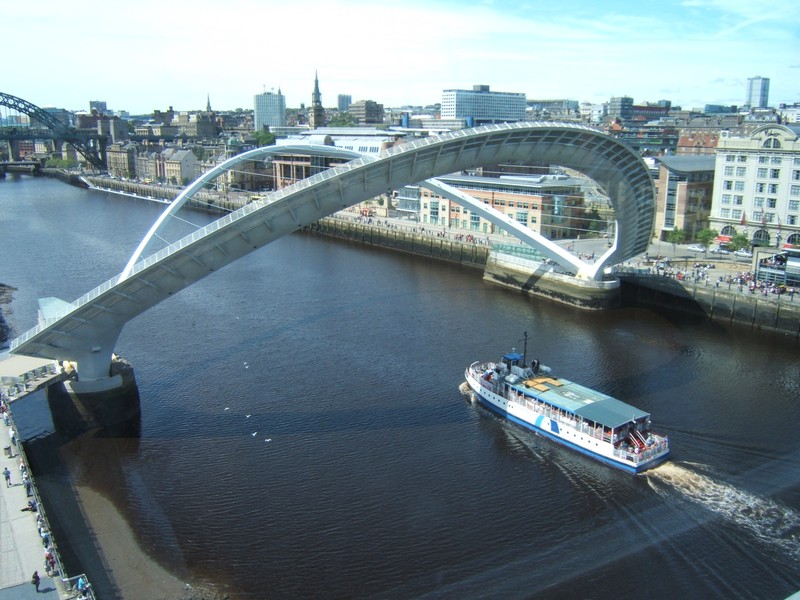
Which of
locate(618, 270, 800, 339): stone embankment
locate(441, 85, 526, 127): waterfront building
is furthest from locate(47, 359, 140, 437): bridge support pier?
locate(441, 85, 526, 127): waterfront building

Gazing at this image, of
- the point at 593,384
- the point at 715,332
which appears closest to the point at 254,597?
the point at 593,384

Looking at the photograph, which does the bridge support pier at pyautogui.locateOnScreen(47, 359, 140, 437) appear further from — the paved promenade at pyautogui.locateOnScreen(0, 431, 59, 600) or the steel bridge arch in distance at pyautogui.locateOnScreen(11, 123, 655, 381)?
the paved promenade at pyautogui.locateOnScreen(0, 431, 59, 600)

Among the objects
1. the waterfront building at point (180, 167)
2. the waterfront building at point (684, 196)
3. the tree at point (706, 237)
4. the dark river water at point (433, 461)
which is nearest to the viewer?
the dark river water at point (433, 461)

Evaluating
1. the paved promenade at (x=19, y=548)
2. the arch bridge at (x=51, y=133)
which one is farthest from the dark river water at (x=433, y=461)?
the arch bridge at (x=51, y=133)

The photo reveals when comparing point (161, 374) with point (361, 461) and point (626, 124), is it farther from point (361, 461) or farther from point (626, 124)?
point (626, 124)

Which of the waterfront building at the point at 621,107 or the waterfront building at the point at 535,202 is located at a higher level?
the waterfront building at the point at 621,107

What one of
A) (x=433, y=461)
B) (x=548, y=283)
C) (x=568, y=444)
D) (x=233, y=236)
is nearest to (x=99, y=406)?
(x=233, y=236)

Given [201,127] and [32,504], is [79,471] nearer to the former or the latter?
[32,504]

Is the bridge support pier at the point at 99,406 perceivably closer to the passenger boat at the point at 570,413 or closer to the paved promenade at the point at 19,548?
the paved promenade at the point at 19,548
